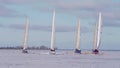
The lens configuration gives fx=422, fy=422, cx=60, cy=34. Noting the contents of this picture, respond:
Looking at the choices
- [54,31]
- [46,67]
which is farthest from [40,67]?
[54,31]

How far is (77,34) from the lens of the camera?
12225cm

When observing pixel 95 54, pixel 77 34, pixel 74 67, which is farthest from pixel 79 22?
pixel 74 67

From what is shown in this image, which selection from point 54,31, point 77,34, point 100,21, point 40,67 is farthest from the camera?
point 77,34

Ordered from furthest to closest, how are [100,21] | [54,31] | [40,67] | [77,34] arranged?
[77,34]
[100,21]
[54,31]
[40,67]

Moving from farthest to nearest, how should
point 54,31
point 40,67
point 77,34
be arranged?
point 77,34
point 54,31
point 40,67

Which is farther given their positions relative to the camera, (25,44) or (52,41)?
(25,44)

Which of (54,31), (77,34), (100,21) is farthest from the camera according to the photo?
(77,34)

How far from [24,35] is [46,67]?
62.1 meters

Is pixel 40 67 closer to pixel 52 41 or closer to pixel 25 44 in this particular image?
pixel 52 41

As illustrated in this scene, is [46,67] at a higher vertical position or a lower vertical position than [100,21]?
lower

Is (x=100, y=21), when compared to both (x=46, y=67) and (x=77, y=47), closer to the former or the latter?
(x=77, y=47)

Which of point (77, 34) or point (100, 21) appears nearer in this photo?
point (100, 21)

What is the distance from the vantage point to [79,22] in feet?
397

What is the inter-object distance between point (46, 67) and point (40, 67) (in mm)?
924
